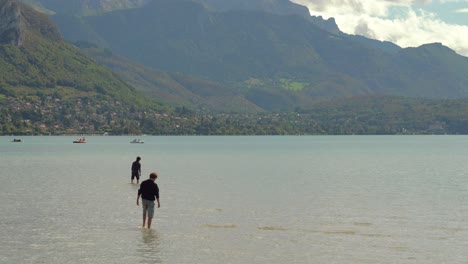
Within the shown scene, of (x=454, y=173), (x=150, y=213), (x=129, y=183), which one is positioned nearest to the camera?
(x=150, y=213)

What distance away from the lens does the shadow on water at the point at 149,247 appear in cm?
3588

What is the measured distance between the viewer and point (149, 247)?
38812mm

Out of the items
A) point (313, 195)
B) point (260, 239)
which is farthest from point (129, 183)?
point (260, 239)

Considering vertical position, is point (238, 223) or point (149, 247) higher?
point (238, 223)

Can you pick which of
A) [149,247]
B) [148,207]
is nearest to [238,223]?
[148,207]

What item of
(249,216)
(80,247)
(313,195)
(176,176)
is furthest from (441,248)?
(176,176)

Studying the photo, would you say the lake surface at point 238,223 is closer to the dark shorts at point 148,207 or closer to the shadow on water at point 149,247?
the shadow on water at point 149,247

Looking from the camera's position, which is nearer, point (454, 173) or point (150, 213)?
point (150, 213)

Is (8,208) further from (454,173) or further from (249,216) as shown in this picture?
(454,173)

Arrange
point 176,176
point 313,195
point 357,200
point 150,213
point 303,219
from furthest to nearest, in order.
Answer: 1. point 176,176
2. point 313,195
3. point 357,200
4. point 303,219
5. point 150,213

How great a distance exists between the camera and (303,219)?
50.8 meters

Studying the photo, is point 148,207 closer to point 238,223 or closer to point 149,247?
point 149,247

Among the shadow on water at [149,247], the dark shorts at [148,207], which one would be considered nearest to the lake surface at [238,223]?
the shadow on water at [149,247]

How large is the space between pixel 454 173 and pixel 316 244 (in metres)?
71.3
